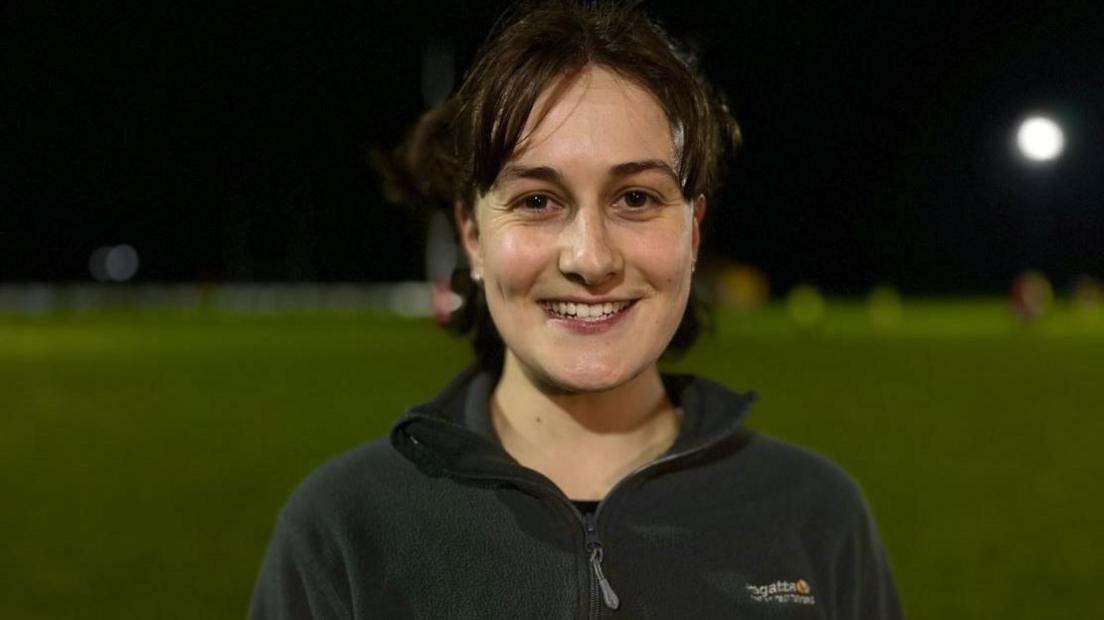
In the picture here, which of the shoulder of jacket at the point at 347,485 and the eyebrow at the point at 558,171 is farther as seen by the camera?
the shoulder of jacket at the point at 347,485

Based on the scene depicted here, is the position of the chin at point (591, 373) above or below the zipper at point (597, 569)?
above

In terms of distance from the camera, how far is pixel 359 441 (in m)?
10.9

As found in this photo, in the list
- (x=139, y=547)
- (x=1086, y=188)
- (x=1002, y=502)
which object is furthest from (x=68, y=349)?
(x=1086, y=188)

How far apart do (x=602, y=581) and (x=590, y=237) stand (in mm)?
608

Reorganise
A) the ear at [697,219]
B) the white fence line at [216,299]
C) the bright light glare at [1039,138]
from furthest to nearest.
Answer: the white fence line at [216,299] < the bright light glare at [1039,138] < the ear at [697,219]

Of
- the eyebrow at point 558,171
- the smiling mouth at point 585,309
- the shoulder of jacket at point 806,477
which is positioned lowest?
the shoulder of jacket at point 806,477

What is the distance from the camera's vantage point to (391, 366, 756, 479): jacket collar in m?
2.36

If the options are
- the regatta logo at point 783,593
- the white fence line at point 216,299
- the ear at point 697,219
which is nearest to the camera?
the regatta logo at point 783,593

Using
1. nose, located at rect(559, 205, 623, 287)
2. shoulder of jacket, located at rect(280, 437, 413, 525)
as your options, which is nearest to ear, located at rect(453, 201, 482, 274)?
nose, located at rect(559, 205, 623, 287)

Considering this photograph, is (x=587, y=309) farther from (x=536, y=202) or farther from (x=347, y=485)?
(x=347, y=485)

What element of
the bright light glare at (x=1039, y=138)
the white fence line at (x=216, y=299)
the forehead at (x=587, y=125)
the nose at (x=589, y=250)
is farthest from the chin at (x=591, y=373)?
the white fence line at (x=216, y=299)

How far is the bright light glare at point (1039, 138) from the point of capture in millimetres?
4441

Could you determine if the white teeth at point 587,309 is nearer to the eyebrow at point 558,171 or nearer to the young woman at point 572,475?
the young woman at point 572,475

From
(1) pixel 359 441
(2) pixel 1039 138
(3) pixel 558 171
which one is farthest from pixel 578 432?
(1) pixel 359 441
